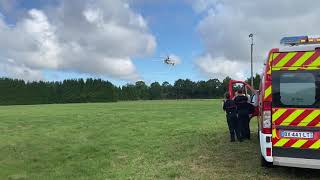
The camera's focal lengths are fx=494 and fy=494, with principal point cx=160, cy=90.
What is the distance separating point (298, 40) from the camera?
1012cm

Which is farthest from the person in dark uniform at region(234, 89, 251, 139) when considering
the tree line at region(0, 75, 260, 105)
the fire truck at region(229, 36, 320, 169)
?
the tree line at region(0, 75, 260, 105)

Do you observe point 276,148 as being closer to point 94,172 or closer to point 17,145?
point 94,172

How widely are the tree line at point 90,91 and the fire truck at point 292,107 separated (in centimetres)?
7945

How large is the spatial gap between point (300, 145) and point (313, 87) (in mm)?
1070

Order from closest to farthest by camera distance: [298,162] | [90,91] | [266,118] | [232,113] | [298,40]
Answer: [298,162], [266,118], [298,40], [232,113], [90,91]

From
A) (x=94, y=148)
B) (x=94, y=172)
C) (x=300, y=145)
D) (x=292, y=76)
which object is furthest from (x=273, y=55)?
(x=94, y=148)

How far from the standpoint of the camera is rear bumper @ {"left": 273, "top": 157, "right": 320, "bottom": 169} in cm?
880

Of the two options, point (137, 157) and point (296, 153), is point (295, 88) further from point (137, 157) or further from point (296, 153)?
point (137, 157)

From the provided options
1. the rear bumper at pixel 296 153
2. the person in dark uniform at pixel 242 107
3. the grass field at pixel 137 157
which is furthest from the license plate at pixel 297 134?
the person in dark uniform at pixel 242 107

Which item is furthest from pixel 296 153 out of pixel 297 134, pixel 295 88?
pixel 295 88

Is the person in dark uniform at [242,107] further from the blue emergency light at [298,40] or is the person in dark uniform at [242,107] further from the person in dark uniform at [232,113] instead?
the blue emergency light at [298,40]

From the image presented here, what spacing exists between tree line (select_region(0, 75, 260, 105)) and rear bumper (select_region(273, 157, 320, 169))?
79.5 m

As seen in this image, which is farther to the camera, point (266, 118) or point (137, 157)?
point (137, 157)

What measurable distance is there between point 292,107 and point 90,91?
110 m
